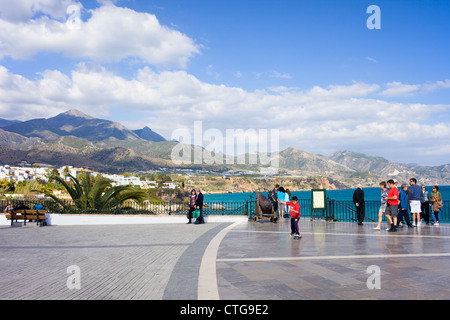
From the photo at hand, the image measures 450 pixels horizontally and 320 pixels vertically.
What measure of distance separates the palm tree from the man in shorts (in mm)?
14148

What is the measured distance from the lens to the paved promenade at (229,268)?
5.40m

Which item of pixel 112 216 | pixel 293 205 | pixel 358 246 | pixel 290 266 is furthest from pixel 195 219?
pixel 290 266

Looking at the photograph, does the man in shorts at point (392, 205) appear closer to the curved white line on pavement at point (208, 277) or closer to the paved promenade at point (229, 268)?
the paved promenade at point (229, 268)

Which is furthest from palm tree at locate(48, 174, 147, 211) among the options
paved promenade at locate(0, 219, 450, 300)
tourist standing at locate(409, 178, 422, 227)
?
tourist standing at locate(409, 178, 422, 227)

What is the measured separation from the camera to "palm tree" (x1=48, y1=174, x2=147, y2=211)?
20.9 metres

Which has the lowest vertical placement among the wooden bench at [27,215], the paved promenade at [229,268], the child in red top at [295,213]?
the paved promenade at [229,268]

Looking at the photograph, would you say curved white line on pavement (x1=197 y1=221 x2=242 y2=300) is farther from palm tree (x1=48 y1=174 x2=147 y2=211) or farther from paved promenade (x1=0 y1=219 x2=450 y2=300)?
palm tree (x1=48 y1=174 x2=147 y2=211)

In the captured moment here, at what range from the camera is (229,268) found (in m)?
7.04

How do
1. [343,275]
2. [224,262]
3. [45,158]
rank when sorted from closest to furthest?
[343,275] < [224,262] < [45,158]

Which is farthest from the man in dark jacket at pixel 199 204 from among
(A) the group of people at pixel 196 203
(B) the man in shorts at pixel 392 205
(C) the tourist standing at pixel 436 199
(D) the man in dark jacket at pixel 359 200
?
(C) the tourist standing at pixel 436 199

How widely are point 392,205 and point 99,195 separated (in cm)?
1626

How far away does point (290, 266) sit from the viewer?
7.17 m

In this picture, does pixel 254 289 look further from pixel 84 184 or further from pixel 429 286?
pixel 84 184
